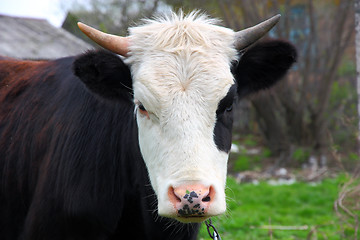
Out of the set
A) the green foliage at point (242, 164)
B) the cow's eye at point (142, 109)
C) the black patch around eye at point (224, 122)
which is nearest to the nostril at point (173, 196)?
the black patch around eye at point (224, 122)

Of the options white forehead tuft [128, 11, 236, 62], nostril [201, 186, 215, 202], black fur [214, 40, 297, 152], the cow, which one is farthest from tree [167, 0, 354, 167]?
nostril [201, 186, 215, 202]

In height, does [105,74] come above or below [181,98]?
below

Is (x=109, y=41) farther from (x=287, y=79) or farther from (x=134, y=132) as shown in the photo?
(x=287, y=79)

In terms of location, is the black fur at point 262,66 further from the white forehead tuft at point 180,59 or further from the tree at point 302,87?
Result: the tree at point 302,87

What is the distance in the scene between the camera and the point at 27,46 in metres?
11.4

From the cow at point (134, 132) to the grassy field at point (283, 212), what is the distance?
2.33 meters

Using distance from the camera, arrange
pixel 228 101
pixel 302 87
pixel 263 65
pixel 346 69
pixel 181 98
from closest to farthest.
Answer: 1. pixel 181 98
2. pixel 228 101
3. pixel 263 65
4. pixel 302 87
5. pixel 346 69

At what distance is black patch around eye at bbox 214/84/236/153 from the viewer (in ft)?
11.3

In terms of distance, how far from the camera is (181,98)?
3.33 m

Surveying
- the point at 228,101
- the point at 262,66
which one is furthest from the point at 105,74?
the point at 262,66

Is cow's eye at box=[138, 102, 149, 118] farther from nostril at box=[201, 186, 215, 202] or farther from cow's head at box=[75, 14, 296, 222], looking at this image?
nostril at box=[201, 186, 215, 202]

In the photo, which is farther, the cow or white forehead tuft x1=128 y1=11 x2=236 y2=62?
white forehead tuft x1=128 y1=11 x2=236 y2=62

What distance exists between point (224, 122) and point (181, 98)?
38 cm

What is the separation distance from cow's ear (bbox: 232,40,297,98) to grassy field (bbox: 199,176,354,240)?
2.16m
